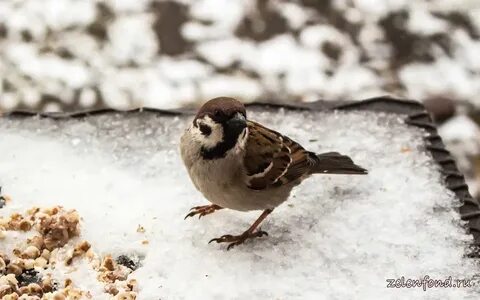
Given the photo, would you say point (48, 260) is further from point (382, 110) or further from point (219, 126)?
point (382, 110)

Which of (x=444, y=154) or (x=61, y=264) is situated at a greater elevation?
(x=444, y=154)

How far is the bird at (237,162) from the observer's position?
2.46 metres

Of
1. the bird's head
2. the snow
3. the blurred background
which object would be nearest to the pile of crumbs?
the snow

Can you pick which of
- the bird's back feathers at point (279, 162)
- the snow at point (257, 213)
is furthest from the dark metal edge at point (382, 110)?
the bird's back feathers at point (279, 162)

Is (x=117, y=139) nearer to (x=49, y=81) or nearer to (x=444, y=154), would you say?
(x=444, y=154)

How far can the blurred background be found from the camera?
4633mm

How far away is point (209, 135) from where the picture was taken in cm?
250

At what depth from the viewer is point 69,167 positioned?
295 centimetres

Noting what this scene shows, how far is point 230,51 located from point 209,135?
2478 millimetres

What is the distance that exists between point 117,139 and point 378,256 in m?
1.09

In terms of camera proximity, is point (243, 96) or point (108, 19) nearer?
point (243, 96)

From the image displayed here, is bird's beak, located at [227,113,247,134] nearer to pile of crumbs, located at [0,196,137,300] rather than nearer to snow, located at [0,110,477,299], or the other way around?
snow, located at [0,110,477,299]

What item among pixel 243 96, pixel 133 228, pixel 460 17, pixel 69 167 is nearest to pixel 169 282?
pixel 133 228

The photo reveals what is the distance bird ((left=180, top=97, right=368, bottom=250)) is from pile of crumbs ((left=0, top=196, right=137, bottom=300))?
0.34 metres
